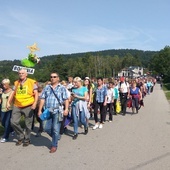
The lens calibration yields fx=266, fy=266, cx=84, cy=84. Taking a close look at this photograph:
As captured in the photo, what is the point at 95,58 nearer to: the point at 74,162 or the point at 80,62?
the point at 80,62

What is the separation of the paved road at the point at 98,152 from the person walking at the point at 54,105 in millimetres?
416

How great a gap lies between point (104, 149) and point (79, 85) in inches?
84.8

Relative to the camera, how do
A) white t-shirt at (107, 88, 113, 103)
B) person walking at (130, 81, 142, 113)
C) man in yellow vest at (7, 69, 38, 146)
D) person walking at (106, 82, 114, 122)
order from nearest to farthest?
man in yellow vest at (7, 69, 38, 146) → person walking at (106, 82, 114, 122) → white t-shirt at (107, 88, 113, 103) → person walking at (130, 81, 142, 113)

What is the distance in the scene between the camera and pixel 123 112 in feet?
40.0

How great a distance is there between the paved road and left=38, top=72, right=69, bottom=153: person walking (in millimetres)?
416

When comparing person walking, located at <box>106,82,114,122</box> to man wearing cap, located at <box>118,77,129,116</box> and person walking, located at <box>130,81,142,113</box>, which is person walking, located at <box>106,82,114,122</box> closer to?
man wearing cap, located at <box>118,77,129,116</box>

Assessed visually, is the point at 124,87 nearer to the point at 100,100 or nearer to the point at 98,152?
the point at 100,100

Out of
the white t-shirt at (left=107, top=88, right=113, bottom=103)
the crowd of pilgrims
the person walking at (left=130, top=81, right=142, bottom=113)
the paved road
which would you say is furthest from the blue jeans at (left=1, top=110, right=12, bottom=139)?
the person walking at (left=130, top=81, right=142, bottom=113)

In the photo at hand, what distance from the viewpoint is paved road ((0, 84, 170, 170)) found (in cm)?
504

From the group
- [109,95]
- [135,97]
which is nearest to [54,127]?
[109,95]

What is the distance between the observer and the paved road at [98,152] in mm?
5043

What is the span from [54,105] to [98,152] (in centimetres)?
145

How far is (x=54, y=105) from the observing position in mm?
6129

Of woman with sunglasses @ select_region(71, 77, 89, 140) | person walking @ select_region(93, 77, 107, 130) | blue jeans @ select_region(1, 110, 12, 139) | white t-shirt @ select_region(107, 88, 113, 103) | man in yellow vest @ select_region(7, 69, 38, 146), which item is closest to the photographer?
man in yellow vest @ select_region(7, 69, 38, 146)
